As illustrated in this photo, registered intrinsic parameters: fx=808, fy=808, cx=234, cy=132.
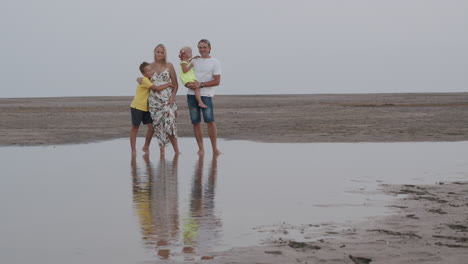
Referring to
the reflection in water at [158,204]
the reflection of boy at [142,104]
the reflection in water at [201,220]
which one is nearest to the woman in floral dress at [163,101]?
the reflection of boy at [142,104]

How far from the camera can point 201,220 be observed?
20.7ft

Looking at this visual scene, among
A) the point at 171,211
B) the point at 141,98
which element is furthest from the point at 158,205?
the point at 141,98

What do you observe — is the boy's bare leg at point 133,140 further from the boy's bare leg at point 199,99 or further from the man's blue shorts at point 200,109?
the boy's bare leg at point 199,99

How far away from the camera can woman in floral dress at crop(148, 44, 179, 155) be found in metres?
13.0

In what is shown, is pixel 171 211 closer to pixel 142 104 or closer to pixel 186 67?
pixel 186 67

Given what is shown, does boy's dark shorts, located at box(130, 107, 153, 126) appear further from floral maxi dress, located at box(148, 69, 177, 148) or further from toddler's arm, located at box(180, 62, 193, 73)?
toddler's arm, located at box(180, 62, 193, 73)

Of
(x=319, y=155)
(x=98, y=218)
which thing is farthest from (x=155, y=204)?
(x=319, y=155)

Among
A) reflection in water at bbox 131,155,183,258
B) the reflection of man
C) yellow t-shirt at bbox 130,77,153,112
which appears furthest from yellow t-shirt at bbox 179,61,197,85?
the reflection of man

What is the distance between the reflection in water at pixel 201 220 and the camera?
540 centimetres

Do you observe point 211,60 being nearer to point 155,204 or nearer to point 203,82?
point 203,82

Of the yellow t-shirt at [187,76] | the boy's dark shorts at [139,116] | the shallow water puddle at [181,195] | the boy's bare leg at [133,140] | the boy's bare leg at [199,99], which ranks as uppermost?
the yellow t-shirt at [187,76]

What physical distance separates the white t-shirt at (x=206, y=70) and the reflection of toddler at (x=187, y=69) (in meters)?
0.09

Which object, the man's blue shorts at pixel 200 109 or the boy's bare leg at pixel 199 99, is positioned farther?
the man's blue shorts at pixel 200 109

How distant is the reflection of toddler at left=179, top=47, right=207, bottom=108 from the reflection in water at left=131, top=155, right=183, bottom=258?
1967 millimetres
